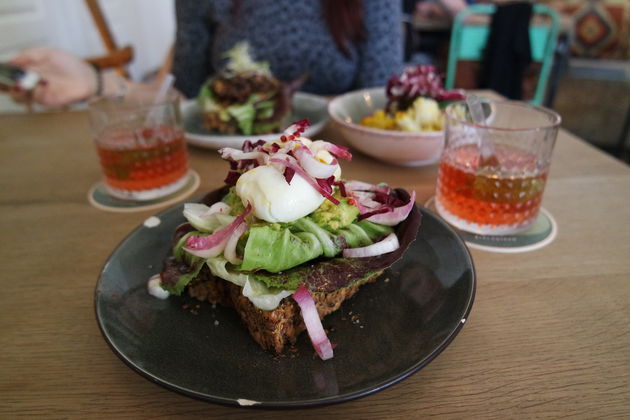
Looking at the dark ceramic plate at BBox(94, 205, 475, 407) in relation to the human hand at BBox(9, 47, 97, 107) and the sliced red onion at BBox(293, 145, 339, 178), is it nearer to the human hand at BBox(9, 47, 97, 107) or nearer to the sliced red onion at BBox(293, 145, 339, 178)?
the sliced red onion at BBox(293, 145, 339, 178)

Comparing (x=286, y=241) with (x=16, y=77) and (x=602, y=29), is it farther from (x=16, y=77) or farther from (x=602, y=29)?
(x=602, y=29)

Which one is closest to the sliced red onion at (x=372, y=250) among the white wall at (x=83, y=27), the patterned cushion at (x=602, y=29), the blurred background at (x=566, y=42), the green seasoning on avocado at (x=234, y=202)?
the green seasoning on avocado at (x=234, y=202)

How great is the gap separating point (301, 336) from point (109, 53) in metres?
3.34

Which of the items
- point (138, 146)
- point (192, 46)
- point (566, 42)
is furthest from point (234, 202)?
point (566, 42)


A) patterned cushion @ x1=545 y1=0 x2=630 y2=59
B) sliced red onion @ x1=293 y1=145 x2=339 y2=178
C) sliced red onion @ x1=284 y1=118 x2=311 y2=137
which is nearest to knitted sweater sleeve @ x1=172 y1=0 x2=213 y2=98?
sliced red onion @ x1=284 y1=118 x2=311 y2=137

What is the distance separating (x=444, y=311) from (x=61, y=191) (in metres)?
1.24

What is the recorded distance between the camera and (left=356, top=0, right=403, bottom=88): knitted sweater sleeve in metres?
2.14

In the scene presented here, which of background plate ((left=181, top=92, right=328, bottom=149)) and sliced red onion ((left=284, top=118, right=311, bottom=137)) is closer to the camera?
sliced red onion ((left=284, top=118, right=311, bottom=137))

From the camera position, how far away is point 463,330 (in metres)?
0.73

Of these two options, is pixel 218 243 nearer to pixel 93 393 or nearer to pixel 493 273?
pixel 93 393

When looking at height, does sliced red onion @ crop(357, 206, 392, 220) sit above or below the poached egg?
below

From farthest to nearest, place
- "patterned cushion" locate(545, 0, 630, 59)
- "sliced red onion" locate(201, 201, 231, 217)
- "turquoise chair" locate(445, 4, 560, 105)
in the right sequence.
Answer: "patterned cushion" locate(545, 0, 630, 59), "turquoise chair" locate(445, 4, 560, 105), "sliced red onion" locate(201, 201, 231, 217)

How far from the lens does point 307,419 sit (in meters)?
0.59

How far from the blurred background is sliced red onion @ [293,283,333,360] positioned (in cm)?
345
